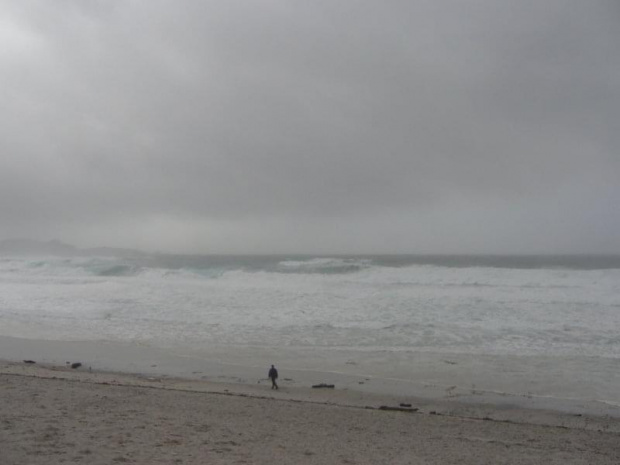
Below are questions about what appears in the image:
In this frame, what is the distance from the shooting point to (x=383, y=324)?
17.6m

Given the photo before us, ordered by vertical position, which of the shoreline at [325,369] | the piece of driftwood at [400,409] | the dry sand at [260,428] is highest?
the dry sand at [260,428]

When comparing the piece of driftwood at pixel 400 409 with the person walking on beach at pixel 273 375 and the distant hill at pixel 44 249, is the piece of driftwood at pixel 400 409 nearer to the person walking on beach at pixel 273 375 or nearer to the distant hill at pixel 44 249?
the person walking on beach at pixel 273 375

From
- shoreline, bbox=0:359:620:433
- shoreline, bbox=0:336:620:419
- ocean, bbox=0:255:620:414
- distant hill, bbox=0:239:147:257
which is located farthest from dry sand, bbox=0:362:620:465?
distant hill, bbox=0:239:147:257

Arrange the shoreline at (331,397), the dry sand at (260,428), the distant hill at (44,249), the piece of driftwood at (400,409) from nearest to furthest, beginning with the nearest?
the dry sand at (260,428)
the shoreline at (331,397)
the piece of driftwood at (400,409)
the distant hill at (44,249)

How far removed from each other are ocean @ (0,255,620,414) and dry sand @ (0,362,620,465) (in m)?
1.87

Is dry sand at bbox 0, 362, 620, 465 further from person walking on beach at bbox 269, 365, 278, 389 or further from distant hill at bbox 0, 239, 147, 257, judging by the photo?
distant hill at bbox 0, 239, 147, 257

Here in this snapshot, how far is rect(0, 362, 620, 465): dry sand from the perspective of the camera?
588 centimetres

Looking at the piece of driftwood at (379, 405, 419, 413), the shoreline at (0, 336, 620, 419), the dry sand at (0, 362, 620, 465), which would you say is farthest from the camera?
the shoreline at (0, 336, 620, 419)

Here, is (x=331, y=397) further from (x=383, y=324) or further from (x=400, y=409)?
(x=383, y=324)

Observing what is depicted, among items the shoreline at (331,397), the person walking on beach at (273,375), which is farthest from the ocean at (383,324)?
the person walking on beach at (273,375)

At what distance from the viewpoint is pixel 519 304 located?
2105 cm

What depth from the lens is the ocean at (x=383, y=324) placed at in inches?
461

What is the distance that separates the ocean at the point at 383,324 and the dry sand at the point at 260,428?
1.87m

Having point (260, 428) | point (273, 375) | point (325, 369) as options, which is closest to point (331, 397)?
point (273, 375)
